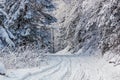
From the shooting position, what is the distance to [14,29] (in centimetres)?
2117

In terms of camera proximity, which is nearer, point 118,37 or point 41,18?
point 118,37

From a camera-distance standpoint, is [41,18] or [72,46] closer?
[41,18]

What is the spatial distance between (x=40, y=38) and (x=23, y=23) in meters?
1.80

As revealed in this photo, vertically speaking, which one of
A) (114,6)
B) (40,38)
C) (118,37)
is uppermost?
(114,6)

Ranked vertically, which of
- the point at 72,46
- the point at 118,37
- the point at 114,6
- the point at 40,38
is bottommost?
the point at 72,46

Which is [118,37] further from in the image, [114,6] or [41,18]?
[41,18]

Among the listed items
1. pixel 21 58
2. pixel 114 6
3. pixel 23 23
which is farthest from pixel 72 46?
pixel 21 58

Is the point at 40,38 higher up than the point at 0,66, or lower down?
lower down

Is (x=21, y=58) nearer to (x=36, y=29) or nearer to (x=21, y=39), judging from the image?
(x=21, y=39)

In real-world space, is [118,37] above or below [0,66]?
below

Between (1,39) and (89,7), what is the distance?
40.4 ft

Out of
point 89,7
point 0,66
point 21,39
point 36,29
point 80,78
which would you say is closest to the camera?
point 0,66

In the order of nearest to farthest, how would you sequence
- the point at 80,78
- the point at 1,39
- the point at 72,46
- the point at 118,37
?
the point at 80,78 → the point at 1,39 → the point at 118,37 → the point at 72,46

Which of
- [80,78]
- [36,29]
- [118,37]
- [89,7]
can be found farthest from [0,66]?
[89,7]
